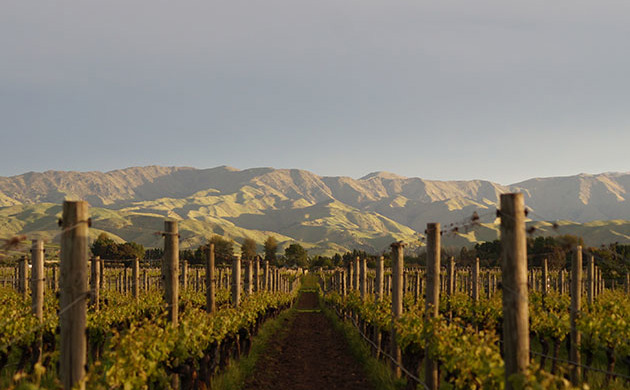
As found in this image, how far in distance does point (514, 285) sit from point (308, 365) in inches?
462

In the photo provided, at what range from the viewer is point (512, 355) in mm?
6348

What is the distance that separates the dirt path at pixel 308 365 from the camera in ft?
46.3

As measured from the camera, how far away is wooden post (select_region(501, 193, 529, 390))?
6348 millimetres

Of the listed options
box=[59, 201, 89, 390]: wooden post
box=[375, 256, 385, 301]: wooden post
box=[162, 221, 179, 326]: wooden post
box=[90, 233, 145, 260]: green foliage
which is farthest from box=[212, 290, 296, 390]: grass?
box=[90, 233, 145, 260]: green foliage

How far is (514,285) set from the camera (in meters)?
6.46

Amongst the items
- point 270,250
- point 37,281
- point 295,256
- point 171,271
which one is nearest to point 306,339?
point 37,281

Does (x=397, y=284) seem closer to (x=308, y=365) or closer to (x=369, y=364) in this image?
(x=369, y=364)

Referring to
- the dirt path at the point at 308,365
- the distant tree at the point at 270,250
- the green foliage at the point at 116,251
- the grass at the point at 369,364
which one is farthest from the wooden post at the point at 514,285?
the distant tree at the point at 270,250

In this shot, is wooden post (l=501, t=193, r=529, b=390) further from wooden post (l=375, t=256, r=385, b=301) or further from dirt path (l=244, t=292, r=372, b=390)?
wooden post (l=375, t=256, r=385, b=301)

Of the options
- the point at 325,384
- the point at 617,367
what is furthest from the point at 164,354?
the point at 617,367

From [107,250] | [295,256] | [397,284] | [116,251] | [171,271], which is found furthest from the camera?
[295,256]

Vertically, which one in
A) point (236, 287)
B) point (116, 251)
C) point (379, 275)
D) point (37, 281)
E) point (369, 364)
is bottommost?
point (116, 251)

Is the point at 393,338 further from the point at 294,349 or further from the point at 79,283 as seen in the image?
the point at 79,283

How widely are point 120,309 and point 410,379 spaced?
9.36m
